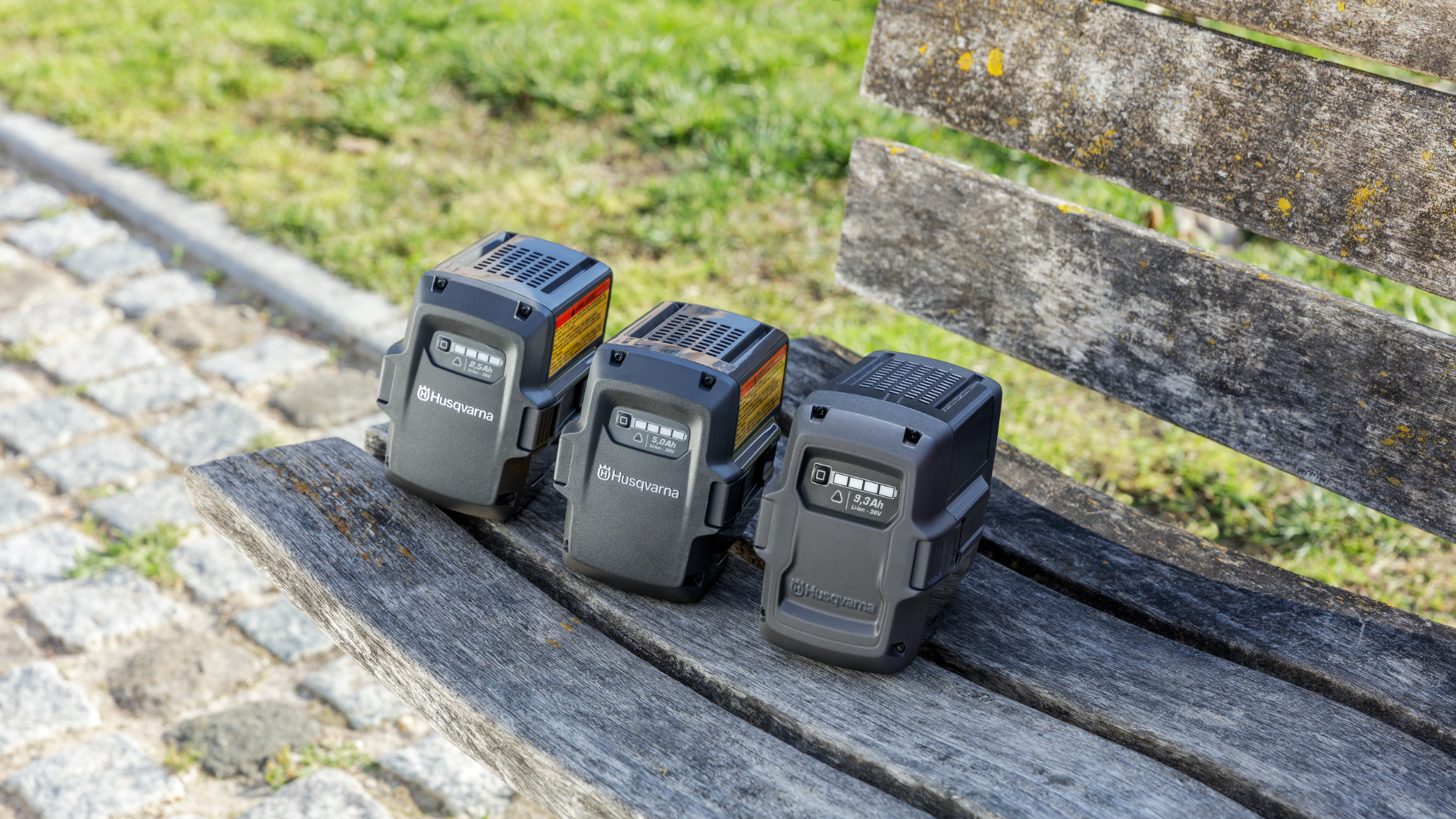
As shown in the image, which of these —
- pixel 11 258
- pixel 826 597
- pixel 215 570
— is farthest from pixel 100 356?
pixel 826 597

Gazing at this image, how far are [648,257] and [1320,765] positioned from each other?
2.87 m

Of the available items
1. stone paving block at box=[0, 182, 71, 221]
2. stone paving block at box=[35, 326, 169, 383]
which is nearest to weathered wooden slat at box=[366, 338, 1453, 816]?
stone paving block at box=[35, 326, 169, 383]

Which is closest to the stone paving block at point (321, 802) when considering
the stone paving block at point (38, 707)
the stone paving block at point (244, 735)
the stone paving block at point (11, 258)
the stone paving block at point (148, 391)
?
the stone paving block at point (244, 735)

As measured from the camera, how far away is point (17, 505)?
289 centimetres

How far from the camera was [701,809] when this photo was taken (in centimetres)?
129

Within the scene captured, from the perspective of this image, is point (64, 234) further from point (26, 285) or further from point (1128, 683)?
point (1128, 683)

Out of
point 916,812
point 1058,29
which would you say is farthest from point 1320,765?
point 1058,29

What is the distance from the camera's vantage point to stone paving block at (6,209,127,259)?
3939mm

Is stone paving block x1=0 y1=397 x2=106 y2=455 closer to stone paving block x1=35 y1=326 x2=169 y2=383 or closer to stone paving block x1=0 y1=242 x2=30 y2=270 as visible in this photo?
stone paving block x1=35 y1=326 x2=169 y2=383

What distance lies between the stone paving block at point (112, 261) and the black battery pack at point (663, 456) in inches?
112

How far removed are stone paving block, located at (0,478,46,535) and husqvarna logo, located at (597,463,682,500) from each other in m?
1.96

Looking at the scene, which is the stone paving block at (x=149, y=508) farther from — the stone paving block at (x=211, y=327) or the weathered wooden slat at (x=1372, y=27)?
the weathered wooden slat at (x=1372, y=27)

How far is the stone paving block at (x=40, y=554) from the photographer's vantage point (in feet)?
8.81

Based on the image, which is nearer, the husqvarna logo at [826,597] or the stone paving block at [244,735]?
the husqvarna logo at [826,597]
